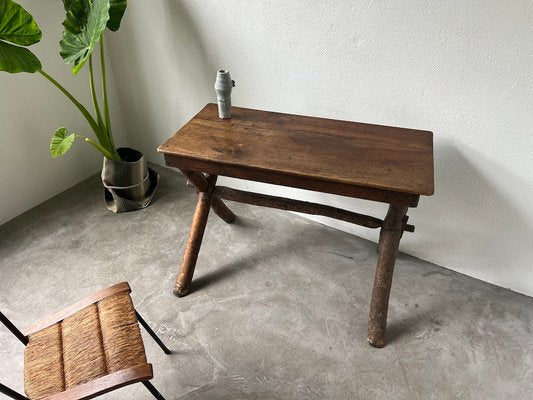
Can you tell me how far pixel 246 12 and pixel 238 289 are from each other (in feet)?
4.65

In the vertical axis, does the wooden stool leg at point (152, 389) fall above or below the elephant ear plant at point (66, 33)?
below

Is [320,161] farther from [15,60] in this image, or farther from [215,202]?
[15,60]

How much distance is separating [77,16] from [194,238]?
1.27m

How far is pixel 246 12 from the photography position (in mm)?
1958

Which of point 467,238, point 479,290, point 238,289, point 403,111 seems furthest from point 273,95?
point 479,290

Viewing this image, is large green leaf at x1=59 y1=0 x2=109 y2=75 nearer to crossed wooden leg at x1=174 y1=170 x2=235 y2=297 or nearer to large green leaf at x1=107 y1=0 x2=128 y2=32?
large green leaf at x1=107 y1=0 x2=128 y2=32

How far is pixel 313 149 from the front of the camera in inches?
65.3

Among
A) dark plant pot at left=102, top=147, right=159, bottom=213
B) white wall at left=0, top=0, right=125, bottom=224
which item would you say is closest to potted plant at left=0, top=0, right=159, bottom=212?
dark plant pot at left=102, top=147, right=159, bottom=213

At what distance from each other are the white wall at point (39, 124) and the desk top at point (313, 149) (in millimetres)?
1217

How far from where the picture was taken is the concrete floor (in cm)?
164

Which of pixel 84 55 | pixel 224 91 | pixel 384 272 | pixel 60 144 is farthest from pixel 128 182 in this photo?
pixel 384 272

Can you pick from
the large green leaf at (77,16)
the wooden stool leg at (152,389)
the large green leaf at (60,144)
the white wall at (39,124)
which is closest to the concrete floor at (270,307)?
the white wall at (39,124)

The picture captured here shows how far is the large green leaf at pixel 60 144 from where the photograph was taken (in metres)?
1.99

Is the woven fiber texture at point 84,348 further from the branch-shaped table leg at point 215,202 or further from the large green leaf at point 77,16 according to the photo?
the large green leaf at point 77,16
